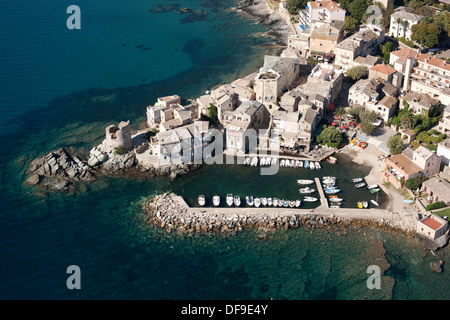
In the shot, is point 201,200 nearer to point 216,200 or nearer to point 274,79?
point 216,200

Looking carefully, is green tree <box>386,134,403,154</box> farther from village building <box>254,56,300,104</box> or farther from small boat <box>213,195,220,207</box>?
small boat <box>213,195,220,207</box>

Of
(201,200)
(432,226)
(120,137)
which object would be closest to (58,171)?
(120,137)

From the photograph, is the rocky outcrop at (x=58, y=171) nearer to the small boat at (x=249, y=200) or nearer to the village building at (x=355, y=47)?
the small boat at (x=249, y=200)

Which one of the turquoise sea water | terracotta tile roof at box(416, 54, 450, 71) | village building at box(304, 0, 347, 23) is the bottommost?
the turquoise sea water

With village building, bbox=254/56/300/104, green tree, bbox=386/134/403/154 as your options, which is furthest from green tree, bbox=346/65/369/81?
green tree, bbox=386/134/403/154

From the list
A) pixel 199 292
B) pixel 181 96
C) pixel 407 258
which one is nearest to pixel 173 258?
pixel 199 292

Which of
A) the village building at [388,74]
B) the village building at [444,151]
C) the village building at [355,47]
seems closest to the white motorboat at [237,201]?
the village building at [444,151]

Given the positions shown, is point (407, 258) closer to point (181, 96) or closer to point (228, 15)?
point (181, 96)
